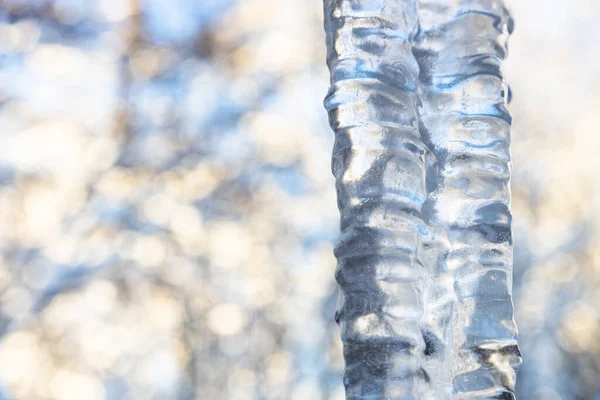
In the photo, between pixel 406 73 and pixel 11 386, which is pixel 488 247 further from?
pixel 11 386

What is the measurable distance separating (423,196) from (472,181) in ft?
0.46

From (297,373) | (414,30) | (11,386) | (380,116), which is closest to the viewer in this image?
(380,116)

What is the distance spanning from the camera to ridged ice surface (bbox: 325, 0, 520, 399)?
4.27ft

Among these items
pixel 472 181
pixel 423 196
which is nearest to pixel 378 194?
pixel 423 196

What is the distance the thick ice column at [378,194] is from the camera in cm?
129

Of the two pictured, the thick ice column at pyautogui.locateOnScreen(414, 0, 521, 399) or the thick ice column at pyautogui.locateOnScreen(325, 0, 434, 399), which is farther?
the thick ice column at pyautogui.locateOnScreen(414, 0, 521, 399)

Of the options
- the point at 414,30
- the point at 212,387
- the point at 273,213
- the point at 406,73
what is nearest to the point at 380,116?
the point at 406,73

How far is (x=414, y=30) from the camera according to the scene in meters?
1.50

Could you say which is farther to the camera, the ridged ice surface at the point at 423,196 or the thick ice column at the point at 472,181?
the thick ice column at the point at 472,181

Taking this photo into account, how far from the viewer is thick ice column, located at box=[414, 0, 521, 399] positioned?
1416mm

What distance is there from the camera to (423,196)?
1389 millimetres

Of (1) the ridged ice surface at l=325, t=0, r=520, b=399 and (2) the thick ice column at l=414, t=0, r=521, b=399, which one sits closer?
(1) the ridged ice surface at l=325, t=0, r=520, b=399

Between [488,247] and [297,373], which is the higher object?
[297,373]

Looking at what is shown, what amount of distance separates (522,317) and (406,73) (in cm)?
901
